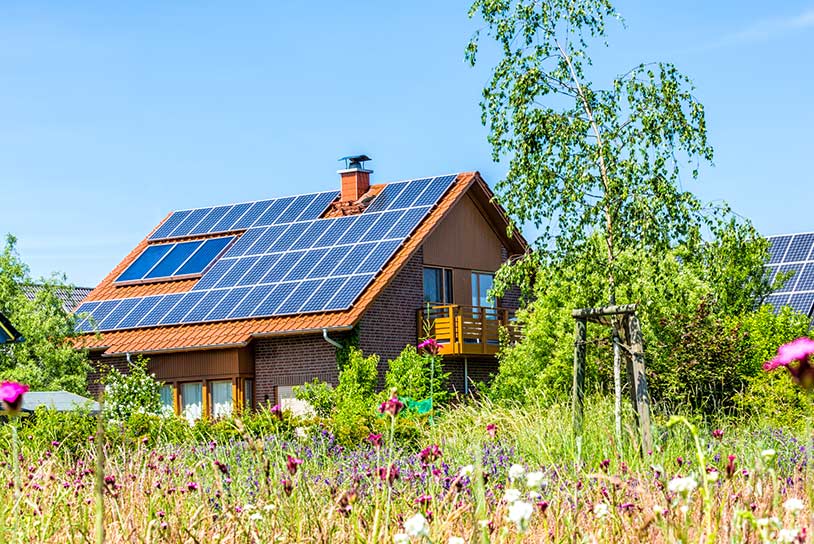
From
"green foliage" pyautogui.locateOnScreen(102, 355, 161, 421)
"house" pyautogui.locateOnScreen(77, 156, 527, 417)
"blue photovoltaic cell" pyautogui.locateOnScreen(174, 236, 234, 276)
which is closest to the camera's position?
"green foliage" pyautogui.locateOnScreen(102, 355, 161, 421)

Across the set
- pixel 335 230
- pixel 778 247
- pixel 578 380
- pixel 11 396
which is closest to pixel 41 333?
pixel 335 230

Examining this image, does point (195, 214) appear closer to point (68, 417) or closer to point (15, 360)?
point (15, 360)

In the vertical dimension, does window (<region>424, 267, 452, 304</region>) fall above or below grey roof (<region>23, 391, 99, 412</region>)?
above

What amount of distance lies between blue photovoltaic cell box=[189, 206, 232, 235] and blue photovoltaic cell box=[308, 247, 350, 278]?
6.24 meters

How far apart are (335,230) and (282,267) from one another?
1746 mm

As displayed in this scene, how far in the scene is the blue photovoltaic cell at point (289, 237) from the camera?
104 feet

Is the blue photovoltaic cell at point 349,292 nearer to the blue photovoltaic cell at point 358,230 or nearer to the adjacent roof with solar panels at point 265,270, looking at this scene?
the adjacent roof with solar panels at point 265,270

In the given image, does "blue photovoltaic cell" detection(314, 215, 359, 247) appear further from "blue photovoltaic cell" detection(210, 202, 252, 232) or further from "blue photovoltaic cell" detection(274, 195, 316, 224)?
"blue photovoltaic cell" detection(210, 202, 252, 232)

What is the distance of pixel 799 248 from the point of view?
38969mm

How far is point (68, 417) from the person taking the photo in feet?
50.7

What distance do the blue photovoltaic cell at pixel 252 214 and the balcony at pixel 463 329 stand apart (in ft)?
22.1

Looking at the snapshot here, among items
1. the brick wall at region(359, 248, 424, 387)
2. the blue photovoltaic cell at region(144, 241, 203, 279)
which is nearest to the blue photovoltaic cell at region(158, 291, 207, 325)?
the blue photovoltaic cell at region(144, 241, 203, 279)

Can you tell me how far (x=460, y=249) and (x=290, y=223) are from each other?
4.74 metres

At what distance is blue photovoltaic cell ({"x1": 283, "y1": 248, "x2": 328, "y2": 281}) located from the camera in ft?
98.0
